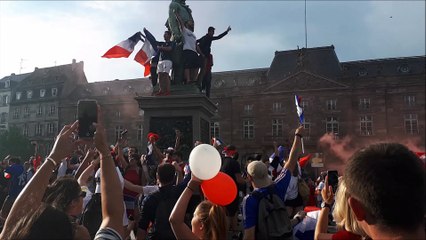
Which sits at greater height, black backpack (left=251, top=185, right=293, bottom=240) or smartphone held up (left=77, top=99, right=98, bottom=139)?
smartphone held up (left=77, top=99, right=98, bottom=139)

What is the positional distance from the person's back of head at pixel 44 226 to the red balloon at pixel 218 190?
4.53 ft

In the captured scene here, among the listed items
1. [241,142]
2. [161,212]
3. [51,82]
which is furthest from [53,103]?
[161,212]

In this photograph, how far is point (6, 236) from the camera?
2082 millimetres

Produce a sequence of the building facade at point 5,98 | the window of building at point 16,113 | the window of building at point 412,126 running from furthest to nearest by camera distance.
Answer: the building facade at point 5,98, the window of building at point 16,113, the window of building at point 412,126

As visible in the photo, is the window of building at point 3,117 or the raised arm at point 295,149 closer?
the raised arm at point 295,149

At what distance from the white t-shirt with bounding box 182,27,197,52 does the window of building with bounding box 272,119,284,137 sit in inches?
1389

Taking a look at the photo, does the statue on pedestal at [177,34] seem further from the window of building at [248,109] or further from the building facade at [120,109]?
the building facade at [120,109]

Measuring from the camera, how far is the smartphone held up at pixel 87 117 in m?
2.58

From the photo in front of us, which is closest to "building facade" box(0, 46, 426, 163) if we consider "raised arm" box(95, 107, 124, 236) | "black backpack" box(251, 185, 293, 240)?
"black backpack" box(251, 185, 293, 240)

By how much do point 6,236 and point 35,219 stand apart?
0.99 ft

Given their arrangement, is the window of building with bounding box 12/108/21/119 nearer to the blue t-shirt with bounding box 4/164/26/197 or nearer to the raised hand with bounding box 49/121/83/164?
the blue t-shirt with bounding box 4/164/26/197

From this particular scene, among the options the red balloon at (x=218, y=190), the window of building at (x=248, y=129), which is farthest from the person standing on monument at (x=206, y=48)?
the window of building at (x=248, y=129)

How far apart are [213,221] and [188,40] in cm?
751

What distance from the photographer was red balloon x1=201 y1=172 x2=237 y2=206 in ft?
10.4
